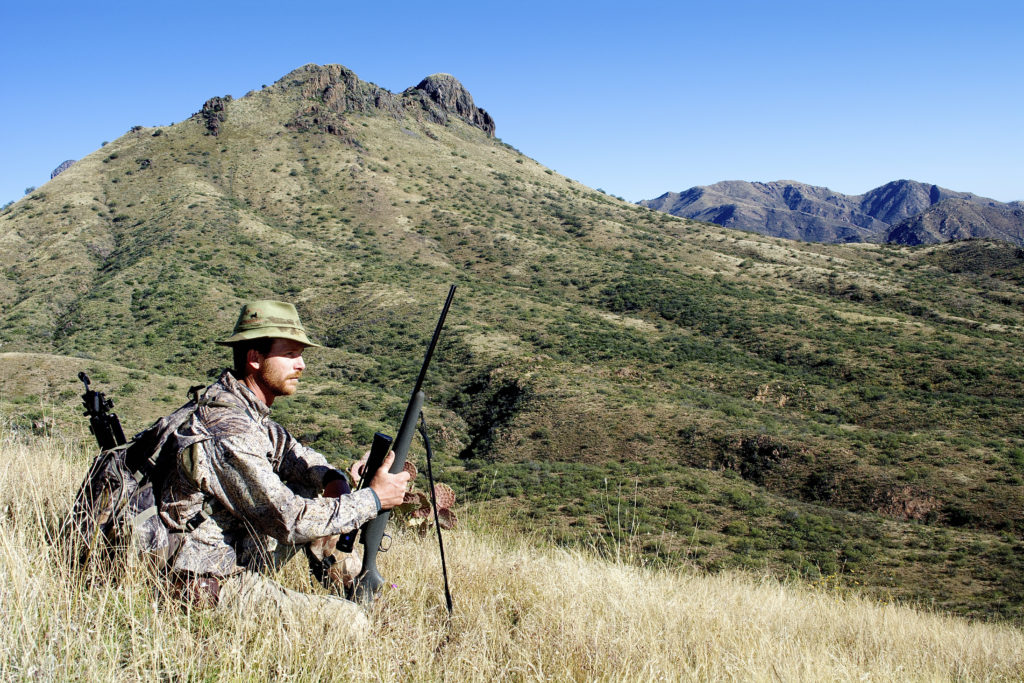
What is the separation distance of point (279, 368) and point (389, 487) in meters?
0.84

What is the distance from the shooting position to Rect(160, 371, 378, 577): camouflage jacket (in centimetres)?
272

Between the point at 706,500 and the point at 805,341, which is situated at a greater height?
the point at 805,341

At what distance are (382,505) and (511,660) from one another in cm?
95

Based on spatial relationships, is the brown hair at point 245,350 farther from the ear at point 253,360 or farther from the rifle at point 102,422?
Result: the rifle at point 102,422

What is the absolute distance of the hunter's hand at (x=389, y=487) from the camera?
119 inches

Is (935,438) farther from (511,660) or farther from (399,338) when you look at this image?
(399,338)

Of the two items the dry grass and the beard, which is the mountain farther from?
the beard

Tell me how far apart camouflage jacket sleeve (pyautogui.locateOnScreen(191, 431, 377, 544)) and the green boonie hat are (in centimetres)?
51

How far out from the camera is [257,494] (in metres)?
2.73

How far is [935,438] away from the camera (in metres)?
21.5

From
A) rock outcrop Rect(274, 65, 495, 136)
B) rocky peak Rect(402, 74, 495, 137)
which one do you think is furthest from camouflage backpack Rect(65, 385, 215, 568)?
rocky peak Rect(402, 74, 495, 137)

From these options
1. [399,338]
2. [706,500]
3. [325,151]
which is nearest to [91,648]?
[706,500]

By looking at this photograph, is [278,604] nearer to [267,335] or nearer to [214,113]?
[267,335]

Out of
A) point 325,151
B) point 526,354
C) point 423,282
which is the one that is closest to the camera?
point 526,354
